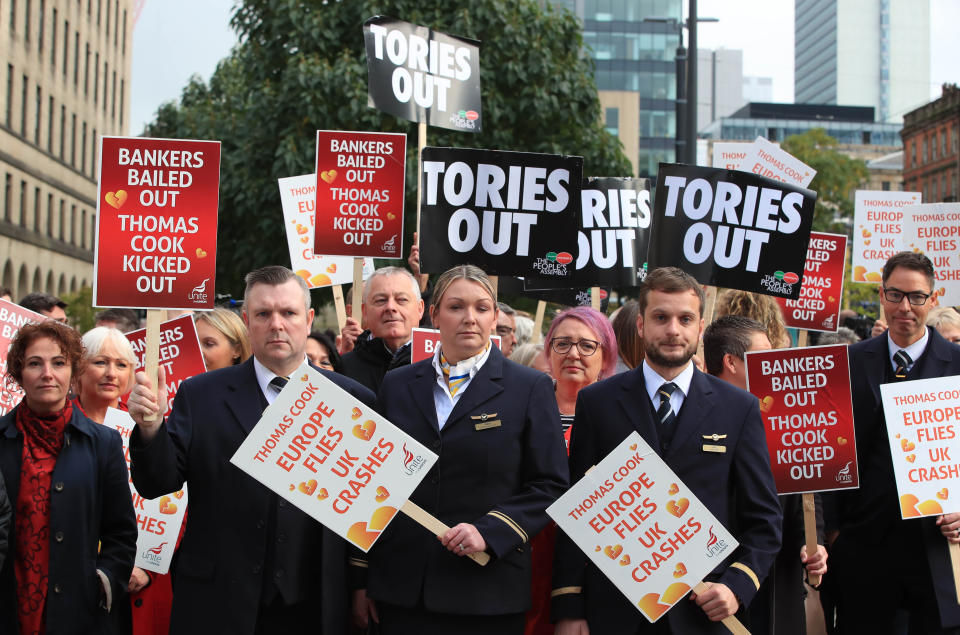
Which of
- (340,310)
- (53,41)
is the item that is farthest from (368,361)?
(53,41)

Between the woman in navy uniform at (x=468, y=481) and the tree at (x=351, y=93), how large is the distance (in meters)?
12.0

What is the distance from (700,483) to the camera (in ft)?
13.4

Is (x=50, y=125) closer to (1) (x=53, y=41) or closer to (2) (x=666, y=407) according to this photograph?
(1) (x=53, y=41)

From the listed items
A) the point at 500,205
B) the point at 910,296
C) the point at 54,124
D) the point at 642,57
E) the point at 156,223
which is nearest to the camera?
the point at 156,223

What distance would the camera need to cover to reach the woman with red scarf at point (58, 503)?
172 inches

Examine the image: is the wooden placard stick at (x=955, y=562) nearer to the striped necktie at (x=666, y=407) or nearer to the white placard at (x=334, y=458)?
the striped necktie at (x=666, y=407)

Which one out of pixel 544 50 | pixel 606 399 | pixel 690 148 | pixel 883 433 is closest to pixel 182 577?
pixel 606 399

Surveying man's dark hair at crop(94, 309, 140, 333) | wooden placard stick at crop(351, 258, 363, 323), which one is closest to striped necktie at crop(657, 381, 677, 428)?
wooden placard stick at crop(351, 258, 363, 323)

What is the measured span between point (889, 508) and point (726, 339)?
3.68 ft

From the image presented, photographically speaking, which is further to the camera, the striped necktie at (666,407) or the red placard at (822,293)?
the red placard at (822,293)

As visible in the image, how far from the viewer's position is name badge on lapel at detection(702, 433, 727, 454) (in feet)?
13.4

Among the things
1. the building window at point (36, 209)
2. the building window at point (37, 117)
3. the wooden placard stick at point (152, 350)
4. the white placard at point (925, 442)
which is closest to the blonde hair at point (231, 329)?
the wooden placard stick at point (152, 350)

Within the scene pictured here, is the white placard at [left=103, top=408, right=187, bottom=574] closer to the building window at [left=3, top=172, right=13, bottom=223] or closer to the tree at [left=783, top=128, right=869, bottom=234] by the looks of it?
the building window at [left=3, top=172, right=13, bottom=223]

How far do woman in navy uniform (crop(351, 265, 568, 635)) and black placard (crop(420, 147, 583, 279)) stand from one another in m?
1.90
